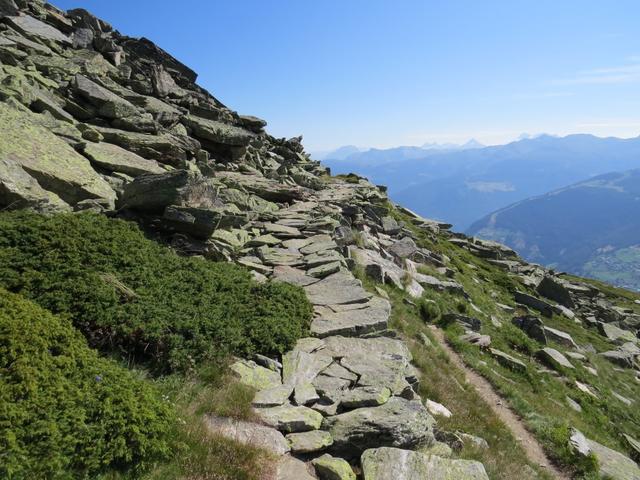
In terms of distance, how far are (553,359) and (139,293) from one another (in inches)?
825

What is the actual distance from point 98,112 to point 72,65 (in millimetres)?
8078

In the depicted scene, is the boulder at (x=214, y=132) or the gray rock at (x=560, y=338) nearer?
the gray rock at (x=560, y=338)

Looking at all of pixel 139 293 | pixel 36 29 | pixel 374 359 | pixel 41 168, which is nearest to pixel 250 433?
pixel 374 359

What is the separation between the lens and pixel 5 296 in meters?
7.45

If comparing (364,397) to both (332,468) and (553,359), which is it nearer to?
(332,468)

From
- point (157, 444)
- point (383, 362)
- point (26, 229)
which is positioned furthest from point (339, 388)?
point (26, 229)

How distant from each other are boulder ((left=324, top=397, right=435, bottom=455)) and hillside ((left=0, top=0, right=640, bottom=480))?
1.6 inches

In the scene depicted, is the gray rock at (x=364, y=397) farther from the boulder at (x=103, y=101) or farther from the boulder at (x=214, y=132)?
the boulder at (x=214, y=132)

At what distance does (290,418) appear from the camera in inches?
321

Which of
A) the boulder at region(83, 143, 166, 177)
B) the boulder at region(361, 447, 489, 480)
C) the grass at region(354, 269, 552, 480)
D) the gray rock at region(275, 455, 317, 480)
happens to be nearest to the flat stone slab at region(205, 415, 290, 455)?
the gray rock at region(275, 455, 317, 480)

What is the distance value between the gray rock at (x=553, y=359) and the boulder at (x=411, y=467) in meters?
16.8

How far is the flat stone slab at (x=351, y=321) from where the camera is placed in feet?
40.5

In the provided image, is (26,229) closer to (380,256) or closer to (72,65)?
(380,256)

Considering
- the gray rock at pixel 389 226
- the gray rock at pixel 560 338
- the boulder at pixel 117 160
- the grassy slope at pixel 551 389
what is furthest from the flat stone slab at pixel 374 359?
the gray rock at pixel 560 338
